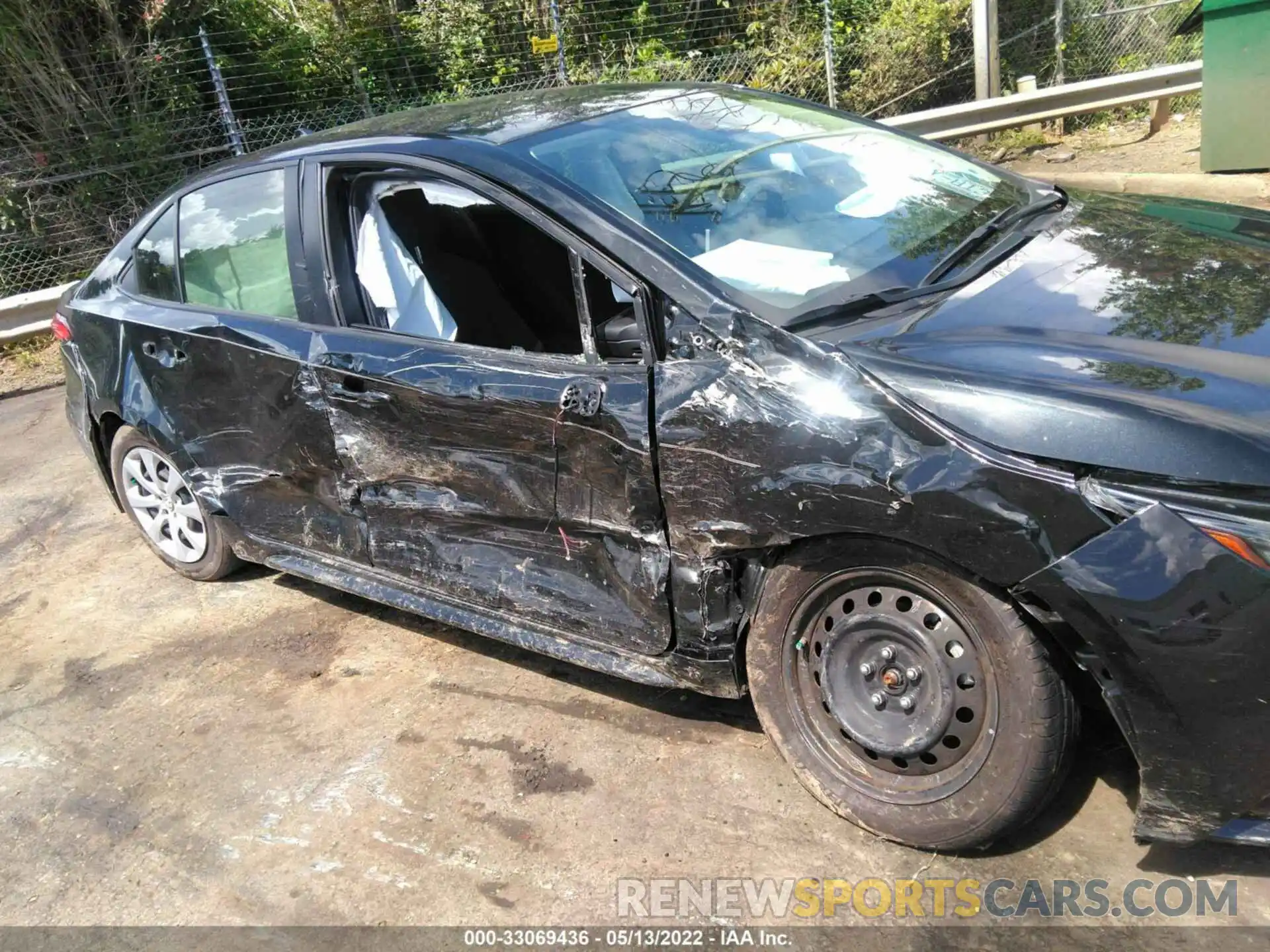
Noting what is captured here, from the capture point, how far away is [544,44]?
1145 centimetres

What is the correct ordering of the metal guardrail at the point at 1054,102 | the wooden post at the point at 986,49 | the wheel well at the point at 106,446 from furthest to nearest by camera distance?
the wooden post at the point at 986,49 < the metal guardrail at the point at 1054,102 < the wheel well at the point at 106,446

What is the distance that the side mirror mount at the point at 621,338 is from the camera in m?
2.74

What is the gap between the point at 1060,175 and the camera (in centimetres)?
845

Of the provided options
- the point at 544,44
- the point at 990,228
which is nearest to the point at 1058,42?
the point at 544,44

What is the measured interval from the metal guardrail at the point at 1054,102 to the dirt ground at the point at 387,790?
7.72 metres

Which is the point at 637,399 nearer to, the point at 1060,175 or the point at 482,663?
the point at 482,663

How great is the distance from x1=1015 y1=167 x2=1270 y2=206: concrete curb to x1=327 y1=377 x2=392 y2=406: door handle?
17.5ft

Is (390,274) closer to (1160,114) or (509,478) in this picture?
(509,478)

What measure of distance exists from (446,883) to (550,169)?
1944 millimetres

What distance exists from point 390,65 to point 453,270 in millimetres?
9456

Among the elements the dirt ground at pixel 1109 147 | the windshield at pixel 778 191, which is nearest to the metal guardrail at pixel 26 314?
the windshield at pixel 778 191

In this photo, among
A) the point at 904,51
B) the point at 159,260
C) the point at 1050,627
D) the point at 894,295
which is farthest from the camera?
the point at 904,51

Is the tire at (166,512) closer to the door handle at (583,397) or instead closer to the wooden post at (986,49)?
the door handle at (583,397)

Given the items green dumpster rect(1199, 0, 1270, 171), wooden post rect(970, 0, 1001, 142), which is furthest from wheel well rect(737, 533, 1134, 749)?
wooden post rect(970, 0, 1001, 142)
